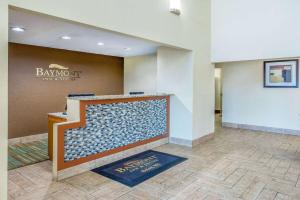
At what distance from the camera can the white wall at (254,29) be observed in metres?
4.44

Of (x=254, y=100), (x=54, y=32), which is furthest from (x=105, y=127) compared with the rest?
(x=254, y=100)

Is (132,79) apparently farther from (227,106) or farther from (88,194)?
(88,194)

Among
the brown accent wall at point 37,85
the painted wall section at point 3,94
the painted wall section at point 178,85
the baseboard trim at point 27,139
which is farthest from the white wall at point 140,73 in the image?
the painted wall section at point 3,94

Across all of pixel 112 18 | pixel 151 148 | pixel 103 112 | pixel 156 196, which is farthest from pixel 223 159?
pixel 112 18

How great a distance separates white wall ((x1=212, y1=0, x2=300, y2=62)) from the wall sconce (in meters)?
1.57

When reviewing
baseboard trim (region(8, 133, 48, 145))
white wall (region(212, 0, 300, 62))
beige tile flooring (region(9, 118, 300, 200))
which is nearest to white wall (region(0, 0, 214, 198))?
white wall (region(212, 0, 300, 62))

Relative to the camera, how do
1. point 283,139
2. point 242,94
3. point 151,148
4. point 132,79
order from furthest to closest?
point 132,79, point 242,94, point 283,139, point 151,148

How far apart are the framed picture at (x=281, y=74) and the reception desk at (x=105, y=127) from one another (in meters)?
3.54

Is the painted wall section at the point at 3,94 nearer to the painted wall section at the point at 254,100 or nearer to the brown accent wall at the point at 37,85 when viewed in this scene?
the brown accent wall at the point at 37,85

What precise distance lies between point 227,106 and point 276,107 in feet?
4.80

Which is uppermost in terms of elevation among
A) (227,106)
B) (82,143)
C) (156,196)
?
(227,106)

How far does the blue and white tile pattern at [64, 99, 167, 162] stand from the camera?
11.6 ft

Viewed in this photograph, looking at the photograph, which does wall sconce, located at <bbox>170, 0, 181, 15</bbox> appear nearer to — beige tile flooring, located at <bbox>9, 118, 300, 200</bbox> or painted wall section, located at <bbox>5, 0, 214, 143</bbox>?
painted wall section, located at <bbox>5, 0, 214, 143</bbox>

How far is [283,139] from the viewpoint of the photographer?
573cm
